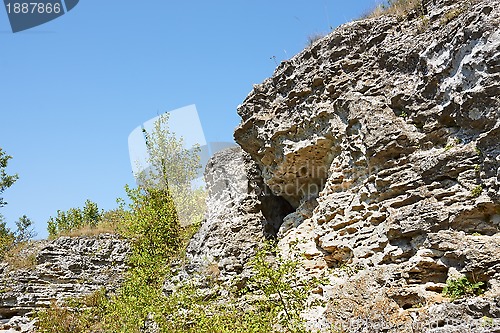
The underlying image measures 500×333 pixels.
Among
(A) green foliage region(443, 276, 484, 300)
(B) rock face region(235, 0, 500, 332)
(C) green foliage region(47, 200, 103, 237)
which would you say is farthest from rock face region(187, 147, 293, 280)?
(C) green foliage region(47, 200, 103, 237)

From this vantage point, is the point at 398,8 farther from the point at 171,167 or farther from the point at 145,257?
the point at 171,167

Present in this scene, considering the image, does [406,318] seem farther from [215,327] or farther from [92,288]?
[92,288]

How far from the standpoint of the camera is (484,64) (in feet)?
26.1

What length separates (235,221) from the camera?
15.2 m

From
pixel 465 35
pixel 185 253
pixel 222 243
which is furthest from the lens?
pixel 185 253

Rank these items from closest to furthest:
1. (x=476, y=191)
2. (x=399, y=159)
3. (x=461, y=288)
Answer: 1. (x=461, y=288)
2. (x=476, y=191)
3. (x=399, y=159)

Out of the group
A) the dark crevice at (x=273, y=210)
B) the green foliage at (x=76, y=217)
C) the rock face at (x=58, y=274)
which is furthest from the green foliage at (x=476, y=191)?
the green foliage at (x=76, y=217)

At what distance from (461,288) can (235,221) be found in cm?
902

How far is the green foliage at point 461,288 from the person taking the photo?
7.08 meters

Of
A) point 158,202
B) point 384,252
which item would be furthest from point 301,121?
point 158,202

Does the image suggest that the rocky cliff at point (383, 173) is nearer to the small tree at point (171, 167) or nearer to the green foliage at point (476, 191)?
the green foliage at point (476, 191)

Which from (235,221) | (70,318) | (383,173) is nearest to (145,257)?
(70,318)

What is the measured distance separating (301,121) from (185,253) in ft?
26.4

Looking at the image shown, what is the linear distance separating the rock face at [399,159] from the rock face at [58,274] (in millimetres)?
11224
